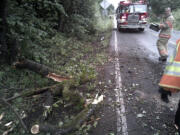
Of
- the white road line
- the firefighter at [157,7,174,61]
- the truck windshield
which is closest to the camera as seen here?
the white road line

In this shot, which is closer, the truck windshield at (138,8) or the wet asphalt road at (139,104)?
the wet asphalt road at (139,104)

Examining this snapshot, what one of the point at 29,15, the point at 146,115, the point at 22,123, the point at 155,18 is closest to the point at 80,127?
the point at 22,123

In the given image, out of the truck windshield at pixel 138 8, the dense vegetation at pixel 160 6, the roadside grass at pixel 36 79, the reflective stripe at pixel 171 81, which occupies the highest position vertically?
the dense vegetation at pixel 160 6

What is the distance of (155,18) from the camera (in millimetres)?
34906

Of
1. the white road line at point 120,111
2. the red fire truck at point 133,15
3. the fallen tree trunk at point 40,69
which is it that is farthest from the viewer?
the red fire truck at point 133,15

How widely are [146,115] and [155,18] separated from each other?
3640 centimetres

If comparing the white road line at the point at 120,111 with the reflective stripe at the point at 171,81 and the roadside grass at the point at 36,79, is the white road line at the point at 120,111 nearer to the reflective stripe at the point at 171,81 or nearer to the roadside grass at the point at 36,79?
the roadside grass at the point at 36,79

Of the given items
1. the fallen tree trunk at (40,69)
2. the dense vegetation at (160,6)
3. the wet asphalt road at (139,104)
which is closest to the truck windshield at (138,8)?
the wet asphalt road at (139,104)

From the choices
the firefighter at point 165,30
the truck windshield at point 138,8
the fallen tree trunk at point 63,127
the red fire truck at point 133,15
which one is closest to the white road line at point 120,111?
the fallen tree trunk at point 63,127

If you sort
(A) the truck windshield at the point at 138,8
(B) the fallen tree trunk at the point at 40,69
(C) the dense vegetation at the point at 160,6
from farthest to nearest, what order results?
1. (C) the dense vegetation at the point at 160,6
2. (A) the truck windshield at the point at 138,8
3. (B) the fallen tree trunk at the point at 40,69

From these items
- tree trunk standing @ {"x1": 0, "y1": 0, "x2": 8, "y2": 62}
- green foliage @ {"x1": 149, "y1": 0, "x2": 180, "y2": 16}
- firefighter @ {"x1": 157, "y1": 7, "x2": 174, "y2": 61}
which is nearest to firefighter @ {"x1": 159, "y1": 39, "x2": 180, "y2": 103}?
tree trunk standing @ {"x1": 0, "y1": 0, "x2": 8, "y2": 62}

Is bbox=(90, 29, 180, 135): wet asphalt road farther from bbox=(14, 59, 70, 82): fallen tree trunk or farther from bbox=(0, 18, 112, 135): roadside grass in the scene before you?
bbox=(14, 59, 70, 82): fallen tree trunk

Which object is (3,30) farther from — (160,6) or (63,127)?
(160,6)

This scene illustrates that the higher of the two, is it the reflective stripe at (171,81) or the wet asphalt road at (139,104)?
the reflective stripe at (171,81)
